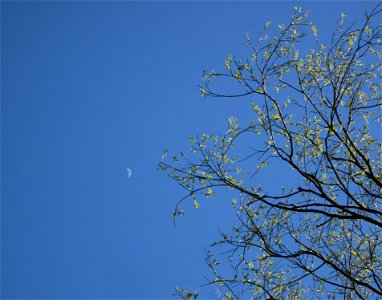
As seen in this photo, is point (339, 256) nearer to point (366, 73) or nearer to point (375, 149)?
point (375, 149)

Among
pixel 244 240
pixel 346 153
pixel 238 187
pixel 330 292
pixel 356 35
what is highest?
pixel 356 35

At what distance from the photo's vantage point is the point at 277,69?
9133 millimetres

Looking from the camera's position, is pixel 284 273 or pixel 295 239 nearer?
pixel 295 239

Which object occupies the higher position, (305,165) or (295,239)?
(305,165)

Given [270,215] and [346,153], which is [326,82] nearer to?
[346,153]

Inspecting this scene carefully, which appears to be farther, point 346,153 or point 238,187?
point 346,153

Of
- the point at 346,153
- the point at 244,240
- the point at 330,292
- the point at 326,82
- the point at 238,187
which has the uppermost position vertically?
the point at 326,82

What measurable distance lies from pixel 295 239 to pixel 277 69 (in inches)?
122

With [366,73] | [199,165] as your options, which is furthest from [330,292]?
[366,73]

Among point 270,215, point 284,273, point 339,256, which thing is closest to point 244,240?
point 270,215

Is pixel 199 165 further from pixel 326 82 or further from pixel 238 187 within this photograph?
pixel 326 82

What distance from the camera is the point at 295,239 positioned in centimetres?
864

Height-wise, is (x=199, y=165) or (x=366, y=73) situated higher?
(x=366, y=73)

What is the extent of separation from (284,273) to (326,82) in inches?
146
